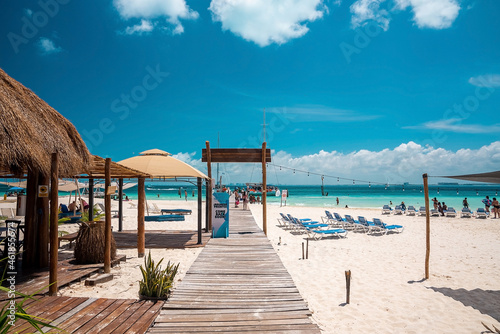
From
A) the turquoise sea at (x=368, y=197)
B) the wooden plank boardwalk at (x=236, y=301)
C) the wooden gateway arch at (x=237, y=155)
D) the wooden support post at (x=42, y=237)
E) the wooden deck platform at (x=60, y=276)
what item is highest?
the wooden gateway arch at (x=237, y=155)

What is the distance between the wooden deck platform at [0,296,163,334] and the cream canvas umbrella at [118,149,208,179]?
495 cm

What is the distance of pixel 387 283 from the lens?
6867mm

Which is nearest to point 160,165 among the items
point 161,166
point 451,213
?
point 161,166

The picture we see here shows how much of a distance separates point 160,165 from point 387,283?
7309 mm

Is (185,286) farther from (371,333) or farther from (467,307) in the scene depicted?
(467,307)

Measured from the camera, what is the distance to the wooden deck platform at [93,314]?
3.89m

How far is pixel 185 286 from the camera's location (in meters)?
5.44

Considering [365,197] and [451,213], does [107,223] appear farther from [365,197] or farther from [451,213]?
[365,197]

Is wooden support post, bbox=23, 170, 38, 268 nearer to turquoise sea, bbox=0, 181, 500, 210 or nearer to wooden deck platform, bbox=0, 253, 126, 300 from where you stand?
wooden deck platform, bbox=0, 253, 126, 300

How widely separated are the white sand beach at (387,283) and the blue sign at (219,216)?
1123 millimetres

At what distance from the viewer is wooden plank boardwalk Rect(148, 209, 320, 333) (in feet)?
13.1

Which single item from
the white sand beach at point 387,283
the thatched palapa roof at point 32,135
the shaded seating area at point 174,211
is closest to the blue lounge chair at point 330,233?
the white sand beach at point 387,283

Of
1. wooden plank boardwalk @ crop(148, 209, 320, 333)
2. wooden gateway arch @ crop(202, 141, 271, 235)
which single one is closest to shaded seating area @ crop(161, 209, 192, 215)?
wooden gateway arch @ crop(202, 141, 271, 235)

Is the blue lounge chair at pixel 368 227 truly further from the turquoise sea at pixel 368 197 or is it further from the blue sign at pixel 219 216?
the turquoise sea at pixel 368 197
